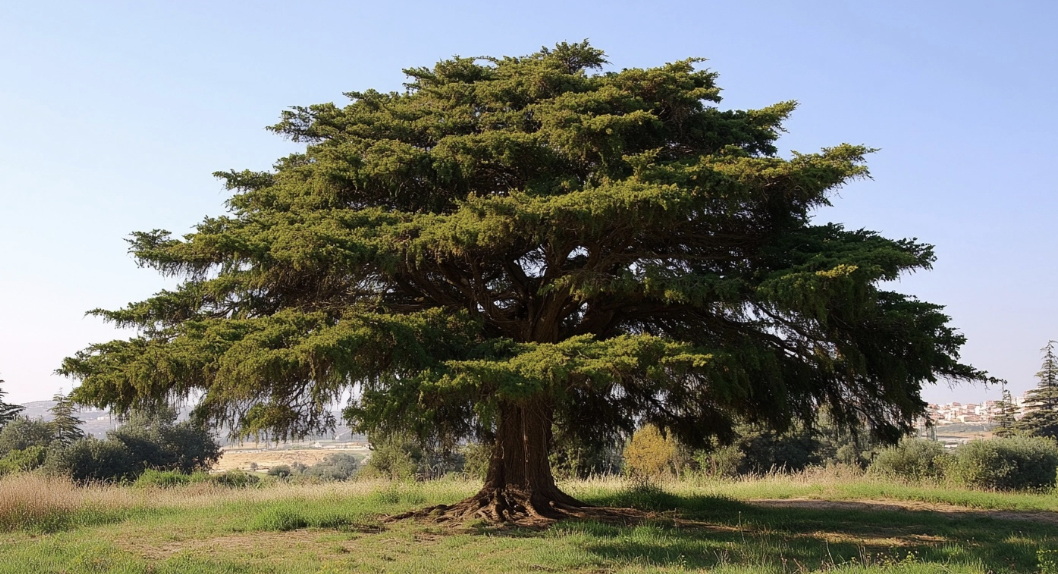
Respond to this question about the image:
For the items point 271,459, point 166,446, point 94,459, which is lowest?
point 271,459

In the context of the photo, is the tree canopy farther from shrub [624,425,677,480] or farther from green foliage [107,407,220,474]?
green foliage [107,407,220,474]

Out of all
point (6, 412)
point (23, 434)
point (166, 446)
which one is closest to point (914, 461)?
point (166, 446)

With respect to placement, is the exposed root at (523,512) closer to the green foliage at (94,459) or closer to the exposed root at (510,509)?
the exposed root at (510,509)

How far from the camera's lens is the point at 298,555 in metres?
9.14

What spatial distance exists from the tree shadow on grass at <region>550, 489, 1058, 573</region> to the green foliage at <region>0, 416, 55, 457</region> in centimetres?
4234

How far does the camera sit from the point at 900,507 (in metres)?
15.4

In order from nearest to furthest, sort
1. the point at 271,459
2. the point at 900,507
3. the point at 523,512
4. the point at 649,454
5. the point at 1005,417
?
the point at 523,512
the point at 900,507
the point at 649,454
the point at 1005,417
the point at 271,459

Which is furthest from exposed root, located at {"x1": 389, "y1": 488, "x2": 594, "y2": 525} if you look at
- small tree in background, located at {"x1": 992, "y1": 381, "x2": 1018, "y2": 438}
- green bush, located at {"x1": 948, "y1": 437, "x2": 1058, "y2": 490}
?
small tree in background, located at {"x1": 992, "y1": 381, "x2": 1018, "y2": 438}

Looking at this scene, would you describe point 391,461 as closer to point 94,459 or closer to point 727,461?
point 94,459

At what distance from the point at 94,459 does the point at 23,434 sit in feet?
46.7

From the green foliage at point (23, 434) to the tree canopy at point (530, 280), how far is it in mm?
39351

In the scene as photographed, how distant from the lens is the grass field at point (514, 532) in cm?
840

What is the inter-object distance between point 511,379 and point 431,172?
4.62 metres

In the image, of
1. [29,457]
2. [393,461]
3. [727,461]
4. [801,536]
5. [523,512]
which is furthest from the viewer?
[393,461]
